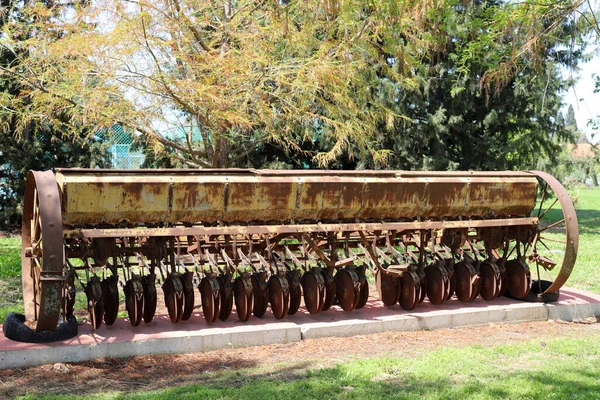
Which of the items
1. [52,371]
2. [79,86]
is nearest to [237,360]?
[52,371]

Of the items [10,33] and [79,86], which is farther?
[10,33]

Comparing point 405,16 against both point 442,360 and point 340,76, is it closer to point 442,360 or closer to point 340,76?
point 340,76

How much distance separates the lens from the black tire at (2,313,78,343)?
6.71m

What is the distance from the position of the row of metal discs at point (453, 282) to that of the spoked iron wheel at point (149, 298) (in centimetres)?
280

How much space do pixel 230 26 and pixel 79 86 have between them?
273cm

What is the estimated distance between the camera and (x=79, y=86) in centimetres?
1102

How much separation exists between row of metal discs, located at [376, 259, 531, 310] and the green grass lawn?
1.52 metres

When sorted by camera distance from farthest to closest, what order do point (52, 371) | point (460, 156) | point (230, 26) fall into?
point (460, 156), point (230, 26), point (52, 371)

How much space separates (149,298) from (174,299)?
0.27m

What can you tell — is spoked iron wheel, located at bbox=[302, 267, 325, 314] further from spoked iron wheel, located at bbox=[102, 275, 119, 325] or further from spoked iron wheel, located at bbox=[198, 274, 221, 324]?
spoked iron wheel, located at bbox=[102, 275, 119, 325]

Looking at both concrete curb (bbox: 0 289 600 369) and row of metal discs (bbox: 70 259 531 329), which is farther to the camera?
row of metal discs (bbox: 70 259 531 329)

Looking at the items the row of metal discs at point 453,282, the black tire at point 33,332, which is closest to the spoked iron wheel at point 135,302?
the black tire at point 33,332

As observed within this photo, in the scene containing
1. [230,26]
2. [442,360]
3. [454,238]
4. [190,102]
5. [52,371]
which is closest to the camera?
[52,371]

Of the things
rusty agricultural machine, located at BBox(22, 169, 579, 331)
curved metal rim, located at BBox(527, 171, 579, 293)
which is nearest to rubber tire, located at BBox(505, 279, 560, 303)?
rusty agricultural machine, located at BBox(22, 169, 579, 331)
